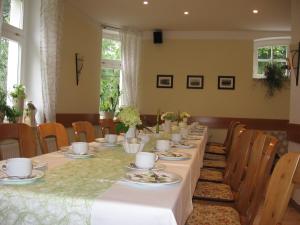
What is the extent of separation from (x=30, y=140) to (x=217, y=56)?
18.6 feet

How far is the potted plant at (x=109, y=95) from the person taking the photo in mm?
6992

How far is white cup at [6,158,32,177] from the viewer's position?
3.83 feet

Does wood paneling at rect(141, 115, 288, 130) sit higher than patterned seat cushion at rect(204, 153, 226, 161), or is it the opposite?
wood paneling at rect(141, 115, 288, 130)

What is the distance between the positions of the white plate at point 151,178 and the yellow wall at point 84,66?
4226 millimetres

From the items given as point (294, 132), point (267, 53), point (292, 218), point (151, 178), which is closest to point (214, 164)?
point (292, 218)

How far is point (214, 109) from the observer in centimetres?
713

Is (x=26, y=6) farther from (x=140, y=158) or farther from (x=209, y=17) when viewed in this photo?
(x=140, y=158)

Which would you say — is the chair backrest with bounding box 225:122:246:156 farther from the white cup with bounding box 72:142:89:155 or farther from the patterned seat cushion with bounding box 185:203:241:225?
the white cup with bounding box 72:142:89:155

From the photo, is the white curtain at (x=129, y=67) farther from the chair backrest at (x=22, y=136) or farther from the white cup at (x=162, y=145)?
the chair backrest at (x=22, y=136)

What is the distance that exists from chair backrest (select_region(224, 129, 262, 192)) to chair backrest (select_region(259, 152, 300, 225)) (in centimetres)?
123

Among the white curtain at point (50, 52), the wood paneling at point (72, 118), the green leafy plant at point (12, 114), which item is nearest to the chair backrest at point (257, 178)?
the green leafy plant at point (12, 114)

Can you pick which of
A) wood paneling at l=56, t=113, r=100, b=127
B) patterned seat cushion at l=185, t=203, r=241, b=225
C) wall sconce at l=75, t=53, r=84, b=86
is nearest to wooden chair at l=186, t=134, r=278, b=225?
patterned seat cushion at l=185, t=203, r=241, b=225

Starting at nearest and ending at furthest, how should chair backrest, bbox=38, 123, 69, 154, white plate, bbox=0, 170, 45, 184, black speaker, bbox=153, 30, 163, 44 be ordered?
white plate, bbox=0, 170, 45, 184
chair backrest, bbox=38, 123, 69, 154
black speaker, bbox=153, 30, 163, 44

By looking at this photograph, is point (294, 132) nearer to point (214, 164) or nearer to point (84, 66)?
point (214, 164)
